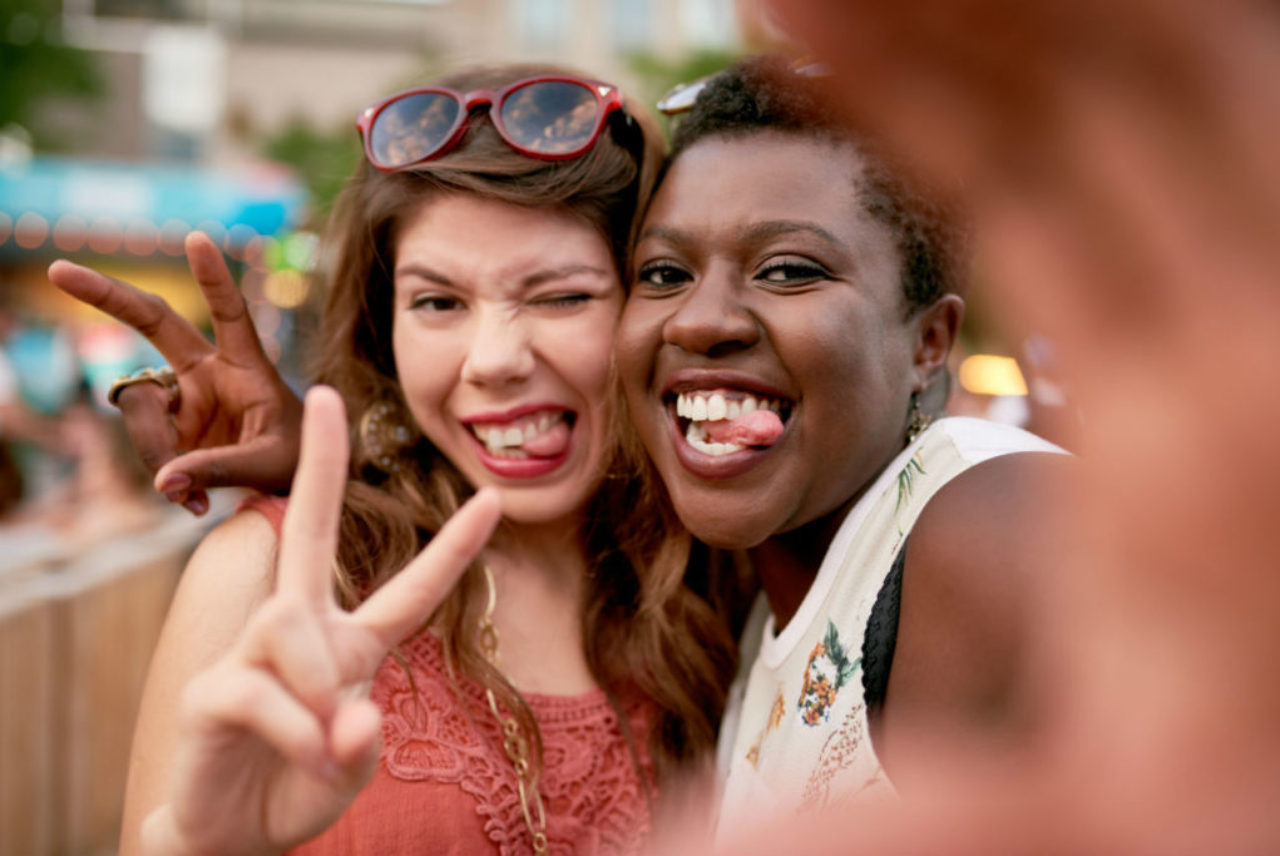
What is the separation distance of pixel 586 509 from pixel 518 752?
60 centimetres

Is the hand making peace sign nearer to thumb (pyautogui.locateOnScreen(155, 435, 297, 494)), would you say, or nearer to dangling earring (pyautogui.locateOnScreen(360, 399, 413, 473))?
thumb (pyautogui.locateOnScreen(155, 435, 297, 494))

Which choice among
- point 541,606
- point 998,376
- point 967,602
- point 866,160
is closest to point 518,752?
point 541,606

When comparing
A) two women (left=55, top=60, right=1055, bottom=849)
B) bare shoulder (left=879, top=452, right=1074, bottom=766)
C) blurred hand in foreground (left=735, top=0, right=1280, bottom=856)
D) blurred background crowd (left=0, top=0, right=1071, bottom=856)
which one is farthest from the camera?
blurred background crowd (left=0, top=0, right=1071, bottom=856)

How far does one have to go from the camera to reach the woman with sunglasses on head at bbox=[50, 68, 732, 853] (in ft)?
6.42

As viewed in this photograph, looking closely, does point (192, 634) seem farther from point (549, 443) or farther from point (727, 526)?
point (727, 526)

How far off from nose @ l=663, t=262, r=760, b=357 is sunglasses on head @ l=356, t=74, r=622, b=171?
605 millimetres

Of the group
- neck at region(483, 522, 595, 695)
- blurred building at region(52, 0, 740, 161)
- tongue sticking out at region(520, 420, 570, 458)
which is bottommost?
neck at region(483, 522, 595, 695)

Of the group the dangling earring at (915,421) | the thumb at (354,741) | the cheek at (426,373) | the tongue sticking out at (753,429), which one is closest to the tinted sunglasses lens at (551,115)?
the cheek at (426,373)

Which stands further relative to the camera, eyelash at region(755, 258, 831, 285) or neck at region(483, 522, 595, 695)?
neck at region(483, 522, 595, 695)

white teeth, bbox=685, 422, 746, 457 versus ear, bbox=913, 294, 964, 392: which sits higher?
ear, bbox=913, 294, 964, 392

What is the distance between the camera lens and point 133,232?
51.7ft

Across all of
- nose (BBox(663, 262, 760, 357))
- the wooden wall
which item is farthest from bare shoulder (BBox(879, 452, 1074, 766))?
the wooden wall

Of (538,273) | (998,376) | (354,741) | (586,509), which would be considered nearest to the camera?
Answer: (354,741)

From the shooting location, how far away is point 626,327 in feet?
6.55
